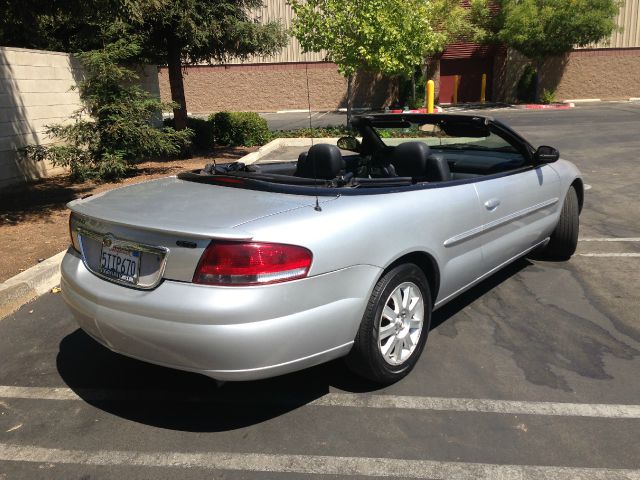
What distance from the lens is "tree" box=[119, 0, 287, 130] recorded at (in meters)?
11.6

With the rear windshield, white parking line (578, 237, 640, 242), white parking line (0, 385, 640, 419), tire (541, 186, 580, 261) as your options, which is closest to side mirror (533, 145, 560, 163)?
the rear windshield

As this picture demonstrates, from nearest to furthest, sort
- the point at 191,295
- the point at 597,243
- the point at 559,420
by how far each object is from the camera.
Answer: the point at 191,295 → the point at 559,420 → the point at 597,243

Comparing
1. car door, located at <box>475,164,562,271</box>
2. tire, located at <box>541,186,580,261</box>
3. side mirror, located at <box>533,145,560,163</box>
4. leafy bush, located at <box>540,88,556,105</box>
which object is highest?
side mirror, located at <box>533,145,560,163</box>

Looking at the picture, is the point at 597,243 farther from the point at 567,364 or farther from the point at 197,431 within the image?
the point at 197,431

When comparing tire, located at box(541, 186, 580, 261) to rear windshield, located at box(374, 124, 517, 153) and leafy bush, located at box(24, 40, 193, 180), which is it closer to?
rear windshield, located at box(374, 124, 517, 153)

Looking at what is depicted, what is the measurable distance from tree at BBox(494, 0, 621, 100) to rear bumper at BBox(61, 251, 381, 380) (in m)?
30.6

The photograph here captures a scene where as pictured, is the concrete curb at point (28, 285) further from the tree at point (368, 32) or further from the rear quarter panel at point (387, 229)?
the tree at point (368, 32)

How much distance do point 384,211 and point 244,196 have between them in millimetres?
816

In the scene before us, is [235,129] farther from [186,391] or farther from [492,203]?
[186,391]

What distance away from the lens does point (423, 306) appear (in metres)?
3.51

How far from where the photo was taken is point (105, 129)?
9820 mm

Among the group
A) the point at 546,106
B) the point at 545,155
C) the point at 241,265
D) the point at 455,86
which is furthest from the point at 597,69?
the point at 241,265

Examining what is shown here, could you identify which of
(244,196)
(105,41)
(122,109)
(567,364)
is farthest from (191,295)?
(105,41)

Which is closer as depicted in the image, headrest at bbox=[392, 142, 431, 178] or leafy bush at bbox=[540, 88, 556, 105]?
headrest at bbox=[392, 142, 431, 178]
